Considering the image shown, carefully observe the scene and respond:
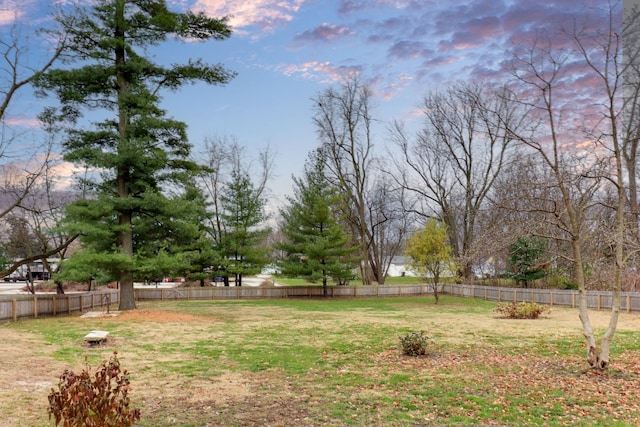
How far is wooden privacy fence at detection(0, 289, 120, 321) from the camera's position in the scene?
19.5 meters

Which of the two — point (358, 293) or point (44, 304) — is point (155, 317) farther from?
point (358, 293)

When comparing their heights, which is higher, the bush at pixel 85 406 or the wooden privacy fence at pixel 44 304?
the bush at pixel 85 406

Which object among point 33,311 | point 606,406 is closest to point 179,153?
point 33,311

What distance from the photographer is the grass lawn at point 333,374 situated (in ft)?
24.5

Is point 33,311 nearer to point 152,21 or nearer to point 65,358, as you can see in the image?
point 65,358

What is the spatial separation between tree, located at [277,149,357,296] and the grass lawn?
15359mm

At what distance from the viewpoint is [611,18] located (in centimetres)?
923

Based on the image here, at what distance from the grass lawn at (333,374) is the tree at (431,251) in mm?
12359

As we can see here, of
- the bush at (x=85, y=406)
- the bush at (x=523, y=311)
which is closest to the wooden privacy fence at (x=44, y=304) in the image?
the bush at (x=85, y=406)

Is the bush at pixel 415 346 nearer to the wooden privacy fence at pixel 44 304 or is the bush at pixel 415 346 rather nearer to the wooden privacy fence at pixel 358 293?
the wooden privacy fence at pixel 44 304

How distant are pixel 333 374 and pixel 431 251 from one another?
22.2 metres

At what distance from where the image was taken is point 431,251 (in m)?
31.4

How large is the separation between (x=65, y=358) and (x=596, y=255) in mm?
13134

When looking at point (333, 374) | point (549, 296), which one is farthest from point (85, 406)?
point (549, 296)
